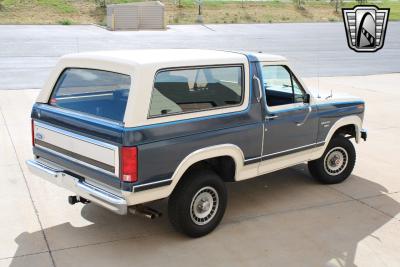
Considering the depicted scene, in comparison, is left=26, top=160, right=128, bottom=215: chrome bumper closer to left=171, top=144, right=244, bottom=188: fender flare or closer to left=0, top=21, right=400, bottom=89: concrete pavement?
left=171, top=144, right=244, bottom=188: fender flare

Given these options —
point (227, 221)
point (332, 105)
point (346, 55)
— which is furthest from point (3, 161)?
point (346, 55)

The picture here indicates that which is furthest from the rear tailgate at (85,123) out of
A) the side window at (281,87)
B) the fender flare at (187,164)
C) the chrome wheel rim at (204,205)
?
the side window at (281,87)

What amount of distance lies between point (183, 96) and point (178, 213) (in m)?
1.13

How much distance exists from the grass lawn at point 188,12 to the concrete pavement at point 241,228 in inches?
1257

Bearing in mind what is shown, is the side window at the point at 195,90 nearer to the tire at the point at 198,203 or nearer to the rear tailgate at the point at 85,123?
the rear tailgate at the point at 85,123

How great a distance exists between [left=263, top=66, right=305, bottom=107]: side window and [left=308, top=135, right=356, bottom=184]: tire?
98 centimetres

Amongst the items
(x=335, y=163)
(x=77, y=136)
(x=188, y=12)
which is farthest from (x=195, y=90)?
(x=188, y=12)

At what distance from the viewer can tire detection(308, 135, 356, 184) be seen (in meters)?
6.50

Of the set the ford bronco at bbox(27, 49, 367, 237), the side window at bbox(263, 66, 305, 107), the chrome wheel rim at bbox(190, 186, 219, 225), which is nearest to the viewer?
the ford bronco at bbox(27, 49, 367, 237)

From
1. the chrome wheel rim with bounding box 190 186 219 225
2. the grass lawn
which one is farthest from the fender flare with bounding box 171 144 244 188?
the grass lawn

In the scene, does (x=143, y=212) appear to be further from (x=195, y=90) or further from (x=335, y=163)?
(x=335, y=163)

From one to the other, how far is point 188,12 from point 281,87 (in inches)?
1559

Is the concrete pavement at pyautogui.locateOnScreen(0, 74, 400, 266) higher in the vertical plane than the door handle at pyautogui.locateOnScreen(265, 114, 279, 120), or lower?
lower

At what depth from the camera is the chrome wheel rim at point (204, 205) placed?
4.90 m
